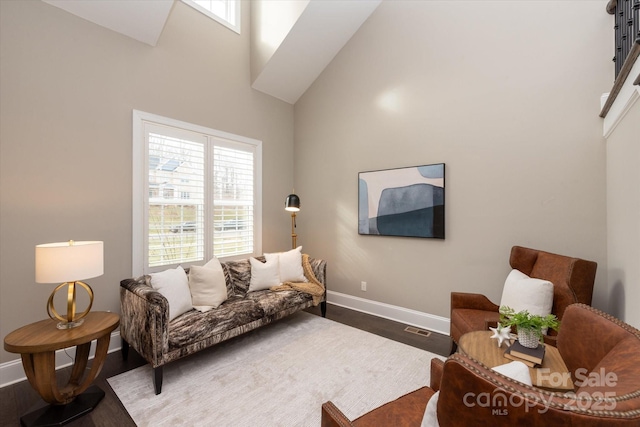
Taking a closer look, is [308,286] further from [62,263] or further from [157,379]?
[62,263]

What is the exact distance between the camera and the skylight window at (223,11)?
3.59 meters

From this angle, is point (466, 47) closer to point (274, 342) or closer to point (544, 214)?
point (544, 214)

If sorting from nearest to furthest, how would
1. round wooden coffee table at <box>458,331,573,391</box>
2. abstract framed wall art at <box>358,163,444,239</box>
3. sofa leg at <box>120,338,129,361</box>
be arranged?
round wooden coffee table at <box>458,331,573,391</box> < sofa leg at <box>120,338,129,361</box> < abstract framed wall art at <box>358,163,444,239</box>

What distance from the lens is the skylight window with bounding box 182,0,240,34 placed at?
3.59 metres

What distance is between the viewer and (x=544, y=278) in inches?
93.0

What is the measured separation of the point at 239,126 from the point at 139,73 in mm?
1290

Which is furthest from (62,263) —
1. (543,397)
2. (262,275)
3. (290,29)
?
(290,29)

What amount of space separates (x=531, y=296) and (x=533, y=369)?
0.76 m

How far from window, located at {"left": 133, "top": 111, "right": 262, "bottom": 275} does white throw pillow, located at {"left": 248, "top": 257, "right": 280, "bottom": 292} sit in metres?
0.62

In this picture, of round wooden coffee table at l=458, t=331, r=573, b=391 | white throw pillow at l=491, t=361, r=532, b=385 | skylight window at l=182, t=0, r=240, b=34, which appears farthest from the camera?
skylight window at l=182, t=0, r=240, b=34

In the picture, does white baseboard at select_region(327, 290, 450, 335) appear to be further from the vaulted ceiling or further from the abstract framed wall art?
the vaulted ceiling

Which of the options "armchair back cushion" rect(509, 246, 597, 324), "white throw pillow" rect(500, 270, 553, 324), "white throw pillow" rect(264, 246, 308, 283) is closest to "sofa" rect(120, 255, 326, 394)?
"white throw pillow" rect(264, 246, 308, 283)

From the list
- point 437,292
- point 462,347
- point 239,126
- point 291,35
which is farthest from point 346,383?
point 291,35

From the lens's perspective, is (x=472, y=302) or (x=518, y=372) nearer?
(x=518, y=372)
